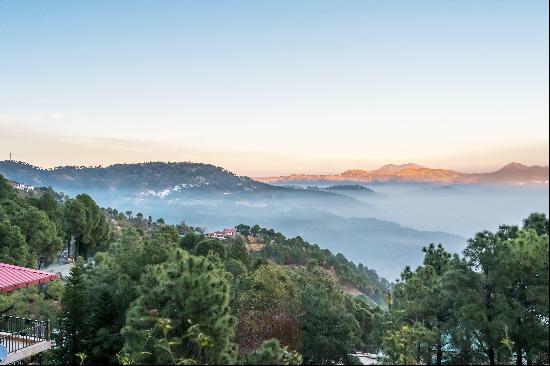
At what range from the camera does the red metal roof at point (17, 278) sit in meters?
11.5

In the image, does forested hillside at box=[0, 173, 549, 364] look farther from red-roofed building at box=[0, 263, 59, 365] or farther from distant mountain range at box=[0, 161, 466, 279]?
distant mountain range at box=[0, 161, 466, 279]

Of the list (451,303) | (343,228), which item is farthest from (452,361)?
(343,228)

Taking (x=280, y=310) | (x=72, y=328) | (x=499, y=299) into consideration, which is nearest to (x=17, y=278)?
(x=72, y=328)

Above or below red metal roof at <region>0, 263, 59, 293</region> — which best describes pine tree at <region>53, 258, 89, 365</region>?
below

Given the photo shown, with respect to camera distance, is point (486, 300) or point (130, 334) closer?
point (130, 334)

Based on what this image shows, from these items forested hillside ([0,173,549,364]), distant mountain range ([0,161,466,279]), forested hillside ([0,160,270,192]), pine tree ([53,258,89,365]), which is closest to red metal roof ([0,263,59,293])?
forested hillside ([0,173,549,364])

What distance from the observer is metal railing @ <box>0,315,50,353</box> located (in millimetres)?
11852

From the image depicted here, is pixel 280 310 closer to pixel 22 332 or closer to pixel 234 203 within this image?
pixel 22 332

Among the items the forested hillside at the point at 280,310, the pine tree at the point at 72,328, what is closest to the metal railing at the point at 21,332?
the forested hillside at the point at 280,310

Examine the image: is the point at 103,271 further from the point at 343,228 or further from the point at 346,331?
the point at 343,228

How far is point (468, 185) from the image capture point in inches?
596

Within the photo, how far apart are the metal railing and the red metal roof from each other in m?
1.12

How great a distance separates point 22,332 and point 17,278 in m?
1.57

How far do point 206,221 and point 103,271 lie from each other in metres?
162
